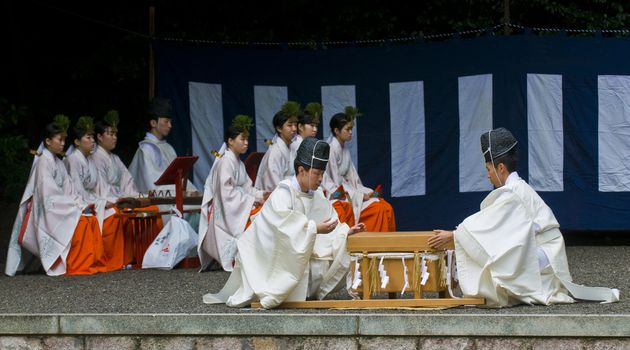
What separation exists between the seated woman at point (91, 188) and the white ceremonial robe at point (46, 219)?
0.85 ft

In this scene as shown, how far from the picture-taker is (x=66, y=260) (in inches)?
404

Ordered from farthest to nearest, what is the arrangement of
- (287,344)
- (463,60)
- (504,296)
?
(463,60) → (504,296) → (287,344)

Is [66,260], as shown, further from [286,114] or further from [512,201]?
[512,201]

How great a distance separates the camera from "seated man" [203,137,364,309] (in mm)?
6738

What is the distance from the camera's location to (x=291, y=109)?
10.5 m

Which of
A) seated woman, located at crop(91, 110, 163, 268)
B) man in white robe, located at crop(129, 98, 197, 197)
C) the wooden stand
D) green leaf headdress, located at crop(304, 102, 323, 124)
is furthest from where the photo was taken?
man in white robe, located at crop(129, 98, 197, 197)

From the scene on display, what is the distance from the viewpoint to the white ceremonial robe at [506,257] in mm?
6555

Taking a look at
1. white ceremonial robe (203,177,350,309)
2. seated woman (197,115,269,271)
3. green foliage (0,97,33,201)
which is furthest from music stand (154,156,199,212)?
white ceremonial robe (203,177,350,309)

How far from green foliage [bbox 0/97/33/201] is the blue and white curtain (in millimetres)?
1573

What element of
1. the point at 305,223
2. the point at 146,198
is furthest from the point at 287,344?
the point at 146,198

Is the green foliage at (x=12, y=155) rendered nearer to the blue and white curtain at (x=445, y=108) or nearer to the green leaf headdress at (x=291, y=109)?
the blue and white curtain at (x=445, y=108)

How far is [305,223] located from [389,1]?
7263 mm

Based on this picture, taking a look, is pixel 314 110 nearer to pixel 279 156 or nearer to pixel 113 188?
pixel 279 156

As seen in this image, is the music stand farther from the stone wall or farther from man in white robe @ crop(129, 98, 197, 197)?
the stone wall
